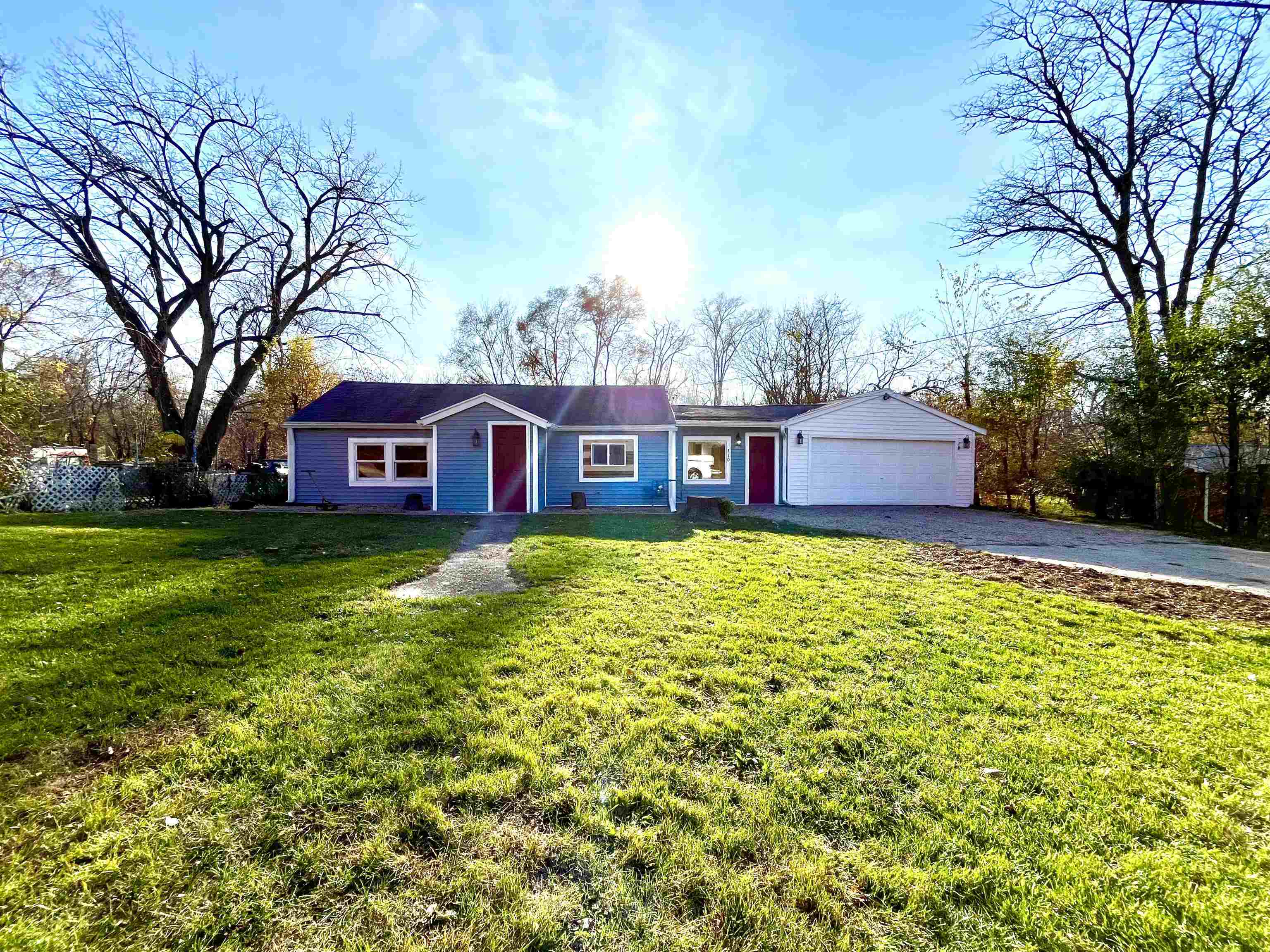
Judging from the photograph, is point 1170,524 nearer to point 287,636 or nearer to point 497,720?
point 497,720

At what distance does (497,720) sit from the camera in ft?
9.09

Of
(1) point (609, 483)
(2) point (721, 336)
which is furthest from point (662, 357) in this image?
(1) point (609, 483)

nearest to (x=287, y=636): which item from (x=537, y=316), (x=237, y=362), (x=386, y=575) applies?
(x=386, y=575)

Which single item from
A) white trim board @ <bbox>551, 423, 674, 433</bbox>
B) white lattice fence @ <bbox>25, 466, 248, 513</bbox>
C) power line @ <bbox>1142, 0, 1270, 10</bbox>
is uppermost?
power line @ <bbox>1142, 0, 1270, 10</bbox>

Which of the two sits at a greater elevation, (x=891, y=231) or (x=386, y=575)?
(x=891, y=231)

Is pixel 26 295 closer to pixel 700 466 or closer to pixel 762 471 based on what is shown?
pixel 700 466

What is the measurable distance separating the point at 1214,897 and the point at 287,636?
217 inches

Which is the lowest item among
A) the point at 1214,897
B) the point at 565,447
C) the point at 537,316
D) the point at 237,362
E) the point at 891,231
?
the point at 1214,897

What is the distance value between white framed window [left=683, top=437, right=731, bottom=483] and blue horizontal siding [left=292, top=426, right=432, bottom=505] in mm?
7983

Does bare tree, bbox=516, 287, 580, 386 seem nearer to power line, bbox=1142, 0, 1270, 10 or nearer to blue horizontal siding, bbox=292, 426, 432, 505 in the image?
blue horizontal siding, bbox=292, 426, 432, 505

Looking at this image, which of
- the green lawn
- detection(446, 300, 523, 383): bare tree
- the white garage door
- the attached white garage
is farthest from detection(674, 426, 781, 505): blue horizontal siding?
detection(446, 300, 523, 383): bare tree

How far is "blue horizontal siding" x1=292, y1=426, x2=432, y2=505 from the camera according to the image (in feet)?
45.9

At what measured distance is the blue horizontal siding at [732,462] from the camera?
1496cm

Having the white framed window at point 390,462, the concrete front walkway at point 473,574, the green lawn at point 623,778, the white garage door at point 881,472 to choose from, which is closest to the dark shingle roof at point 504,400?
the white framed window at point 390,462
